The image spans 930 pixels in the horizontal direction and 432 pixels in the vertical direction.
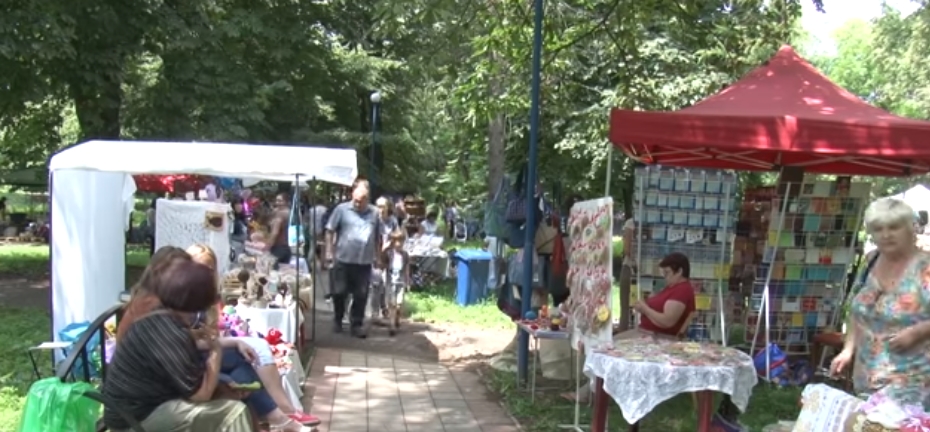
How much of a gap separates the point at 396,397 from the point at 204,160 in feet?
8.00

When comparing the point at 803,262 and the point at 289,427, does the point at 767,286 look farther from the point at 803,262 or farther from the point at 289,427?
the point at 289,427

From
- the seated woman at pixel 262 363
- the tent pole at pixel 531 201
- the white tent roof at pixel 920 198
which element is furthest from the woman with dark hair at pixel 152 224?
the white tent roof at pixel 920 198

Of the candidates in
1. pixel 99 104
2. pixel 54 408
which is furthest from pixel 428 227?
pixel 54 408

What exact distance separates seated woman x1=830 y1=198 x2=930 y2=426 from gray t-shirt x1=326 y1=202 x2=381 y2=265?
594 centimetres

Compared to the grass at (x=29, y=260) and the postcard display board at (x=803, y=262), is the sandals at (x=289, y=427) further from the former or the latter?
the grass at (x=29, y=260)

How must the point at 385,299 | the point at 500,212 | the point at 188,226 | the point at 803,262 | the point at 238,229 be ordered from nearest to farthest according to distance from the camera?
1. the point at 803,262
2. the point at 500,212
3. the point at 188,226
4. the point at 385,299
5. the point at 238,229

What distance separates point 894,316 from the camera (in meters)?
3.65

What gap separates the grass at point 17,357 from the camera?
604cm

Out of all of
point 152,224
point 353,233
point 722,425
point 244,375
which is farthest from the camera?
point 152,224

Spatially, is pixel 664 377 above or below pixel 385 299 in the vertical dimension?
above

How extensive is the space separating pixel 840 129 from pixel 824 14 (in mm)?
3289

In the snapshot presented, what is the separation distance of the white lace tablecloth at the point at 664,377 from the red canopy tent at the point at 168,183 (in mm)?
12370

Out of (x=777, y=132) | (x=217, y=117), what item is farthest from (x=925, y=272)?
(x=217, y=117)

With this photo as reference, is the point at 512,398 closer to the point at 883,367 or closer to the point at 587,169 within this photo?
the point at 883,367
